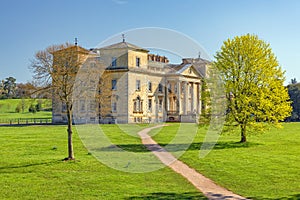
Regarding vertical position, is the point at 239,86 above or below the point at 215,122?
above

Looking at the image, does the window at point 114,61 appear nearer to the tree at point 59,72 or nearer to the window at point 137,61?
the window at point 137,61

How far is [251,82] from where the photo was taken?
32.7 metres

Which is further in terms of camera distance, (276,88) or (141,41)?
(276,88)

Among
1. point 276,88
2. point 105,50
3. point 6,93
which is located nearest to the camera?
point 276,88

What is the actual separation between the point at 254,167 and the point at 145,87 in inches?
1872

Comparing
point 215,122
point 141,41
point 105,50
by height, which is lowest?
point 215,122

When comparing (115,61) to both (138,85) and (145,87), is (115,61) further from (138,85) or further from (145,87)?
(145,87)

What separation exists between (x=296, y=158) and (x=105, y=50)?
145ft

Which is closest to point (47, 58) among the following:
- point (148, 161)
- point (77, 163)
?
point (77, 163)

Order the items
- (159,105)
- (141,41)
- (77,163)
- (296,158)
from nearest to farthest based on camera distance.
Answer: (77,163) → (296,158) → (141,41) → (159,105)

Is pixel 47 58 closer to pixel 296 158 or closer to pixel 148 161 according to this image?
pixel 148 161

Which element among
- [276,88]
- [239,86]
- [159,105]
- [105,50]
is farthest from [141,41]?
[159,105]

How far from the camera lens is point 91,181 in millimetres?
18562

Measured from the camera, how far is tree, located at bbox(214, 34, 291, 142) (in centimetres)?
3219
